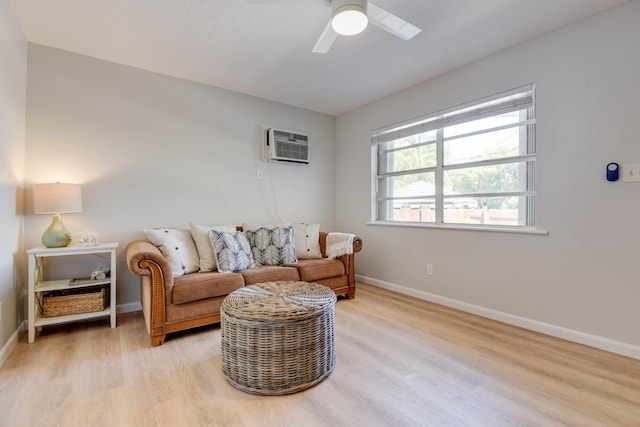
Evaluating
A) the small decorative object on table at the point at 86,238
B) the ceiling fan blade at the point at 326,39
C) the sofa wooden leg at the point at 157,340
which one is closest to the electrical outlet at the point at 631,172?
the ceiling fan blade at the point at 326,39

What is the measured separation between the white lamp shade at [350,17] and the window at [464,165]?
1609mm

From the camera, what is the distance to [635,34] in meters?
1.99

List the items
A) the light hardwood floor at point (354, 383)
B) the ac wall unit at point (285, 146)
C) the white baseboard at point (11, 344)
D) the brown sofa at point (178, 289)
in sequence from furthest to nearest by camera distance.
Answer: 1. the ac wall unit at point (285, 146)
2. the brown sofa at point (178, 289)
3. the white baseboard at point (11, 344)
4. the light hardwood floor at point (354, 383)

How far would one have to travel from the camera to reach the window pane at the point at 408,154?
10.9 feet

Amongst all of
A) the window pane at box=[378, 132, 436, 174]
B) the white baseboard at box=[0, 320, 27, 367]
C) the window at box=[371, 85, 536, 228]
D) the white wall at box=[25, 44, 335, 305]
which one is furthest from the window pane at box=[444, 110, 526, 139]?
the white baseboard at box=[0, 320, 27, 367]

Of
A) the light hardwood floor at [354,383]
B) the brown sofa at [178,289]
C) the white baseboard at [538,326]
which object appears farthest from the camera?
the brown sofa at [178,289]

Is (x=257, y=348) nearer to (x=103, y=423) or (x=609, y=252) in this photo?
(x=103, y=423)

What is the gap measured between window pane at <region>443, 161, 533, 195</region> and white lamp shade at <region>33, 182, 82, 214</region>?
3460mm

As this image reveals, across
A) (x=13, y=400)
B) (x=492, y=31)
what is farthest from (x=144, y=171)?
(x=492, y=31)

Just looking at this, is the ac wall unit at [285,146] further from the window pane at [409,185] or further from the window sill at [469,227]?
the window sill at [469,227]

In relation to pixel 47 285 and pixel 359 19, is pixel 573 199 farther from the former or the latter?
pixel 47 285

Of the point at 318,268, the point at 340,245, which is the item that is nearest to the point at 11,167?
the point at 318,268

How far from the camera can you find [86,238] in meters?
2.51

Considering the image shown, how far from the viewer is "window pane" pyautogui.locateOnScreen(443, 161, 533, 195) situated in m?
2.62
